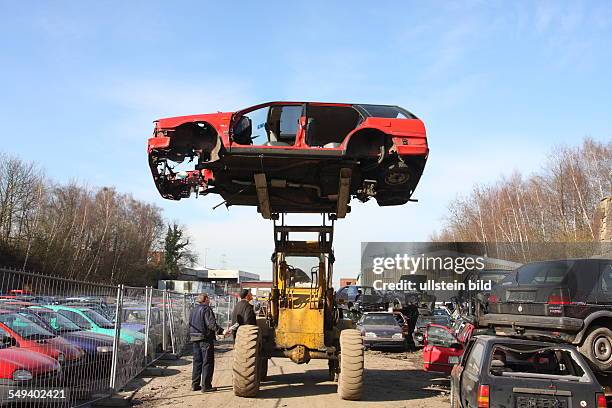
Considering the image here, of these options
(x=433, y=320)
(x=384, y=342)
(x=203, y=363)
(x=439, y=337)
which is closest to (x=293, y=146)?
(x=203, y=363)

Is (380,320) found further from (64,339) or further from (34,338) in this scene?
(34,338)

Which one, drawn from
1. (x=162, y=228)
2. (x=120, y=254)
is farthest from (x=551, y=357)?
(x=162, y=228)

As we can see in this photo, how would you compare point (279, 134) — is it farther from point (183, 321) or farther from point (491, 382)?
point (183, 321)

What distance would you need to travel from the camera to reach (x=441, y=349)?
11.8 meters

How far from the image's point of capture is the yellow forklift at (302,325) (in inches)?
388

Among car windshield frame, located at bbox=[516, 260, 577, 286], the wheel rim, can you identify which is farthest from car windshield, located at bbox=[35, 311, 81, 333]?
the wheel rim

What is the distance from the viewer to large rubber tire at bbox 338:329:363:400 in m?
9.74

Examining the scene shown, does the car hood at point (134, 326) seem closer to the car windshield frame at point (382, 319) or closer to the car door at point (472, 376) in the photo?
the car door at point (472, 376)

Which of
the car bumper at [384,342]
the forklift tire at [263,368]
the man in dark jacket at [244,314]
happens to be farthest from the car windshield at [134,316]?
the car bumper at [384,342]

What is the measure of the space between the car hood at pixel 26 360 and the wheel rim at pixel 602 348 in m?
8.05

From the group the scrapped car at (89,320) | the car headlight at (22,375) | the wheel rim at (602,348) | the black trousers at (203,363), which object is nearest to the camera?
the car headlight at (22,375)

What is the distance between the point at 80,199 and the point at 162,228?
103 ft

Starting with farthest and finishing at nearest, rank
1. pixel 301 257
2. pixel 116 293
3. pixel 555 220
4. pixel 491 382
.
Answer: pixel 555 220, pixel 301 257, pixel 116 293, pixel 491 382

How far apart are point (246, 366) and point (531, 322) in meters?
5.00
